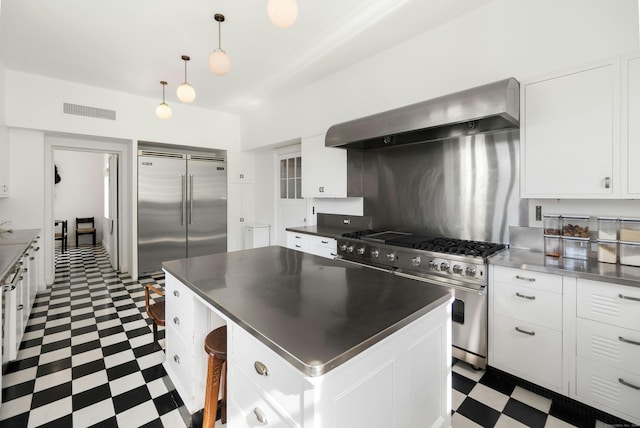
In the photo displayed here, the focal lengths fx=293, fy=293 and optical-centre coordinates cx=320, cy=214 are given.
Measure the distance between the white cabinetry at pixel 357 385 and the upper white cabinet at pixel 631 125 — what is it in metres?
1.42

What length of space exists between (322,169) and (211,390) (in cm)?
276

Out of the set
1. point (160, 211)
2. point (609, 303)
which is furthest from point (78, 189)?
point (609, 303)

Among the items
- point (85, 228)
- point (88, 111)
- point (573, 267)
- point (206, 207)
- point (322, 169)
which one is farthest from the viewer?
point (85, 228)

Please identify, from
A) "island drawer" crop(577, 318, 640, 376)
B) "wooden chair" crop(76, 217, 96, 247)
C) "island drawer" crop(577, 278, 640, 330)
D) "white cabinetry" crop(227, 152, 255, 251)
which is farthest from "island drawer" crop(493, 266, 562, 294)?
"wooden chair" crop(76, 217, 96, 247)

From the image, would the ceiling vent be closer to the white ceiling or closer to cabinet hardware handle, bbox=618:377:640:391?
the white ceiling

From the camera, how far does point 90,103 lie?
4.12 meters

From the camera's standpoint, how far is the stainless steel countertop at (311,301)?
889 mm

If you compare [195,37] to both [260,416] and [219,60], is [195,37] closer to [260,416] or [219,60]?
[219,60]

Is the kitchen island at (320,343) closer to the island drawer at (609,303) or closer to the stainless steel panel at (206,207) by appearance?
the island drawer at (609,303)

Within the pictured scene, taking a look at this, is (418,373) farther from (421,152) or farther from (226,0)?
(226,0)

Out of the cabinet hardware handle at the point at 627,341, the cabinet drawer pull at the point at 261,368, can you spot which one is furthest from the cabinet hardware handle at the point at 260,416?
the cabinet hardware handle at the point at 627,341

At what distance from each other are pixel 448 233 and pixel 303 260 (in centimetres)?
156

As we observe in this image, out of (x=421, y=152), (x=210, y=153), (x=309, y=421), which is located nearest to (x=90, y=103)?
(x=210, y=153)

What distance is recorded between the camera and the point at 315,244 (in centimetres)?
350
